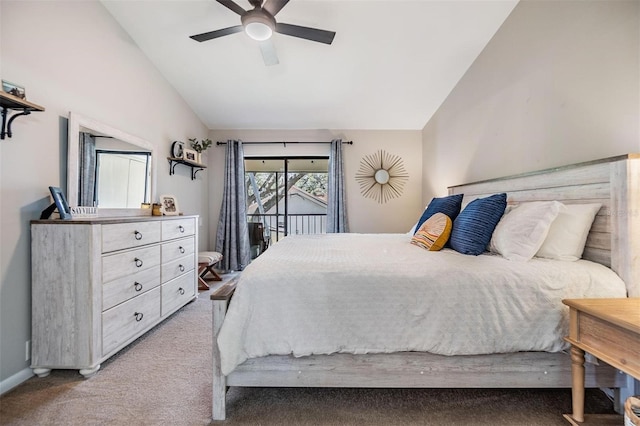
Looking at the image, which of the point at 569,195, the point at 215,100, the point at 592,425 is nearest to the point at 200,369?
the point at 592,425

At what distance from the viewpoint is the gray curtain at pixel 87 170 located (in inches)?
83.0

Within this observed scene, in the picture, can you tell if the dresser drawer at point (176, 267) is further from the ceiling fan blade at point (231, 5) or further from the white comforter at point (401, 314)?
the ceiling fan blade at point (231, 5)

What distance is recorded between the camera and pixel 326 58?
9.85ft

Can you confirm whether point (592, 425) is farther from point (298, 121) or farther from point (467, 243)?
point (298, 121)

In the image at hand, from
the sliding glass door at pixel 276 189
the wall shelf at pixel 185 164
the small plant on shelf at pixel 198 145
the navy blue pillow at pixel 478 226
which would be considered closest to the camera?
the navy blue pillow at pixel 478 226

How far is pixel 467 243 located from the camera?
1772 mm

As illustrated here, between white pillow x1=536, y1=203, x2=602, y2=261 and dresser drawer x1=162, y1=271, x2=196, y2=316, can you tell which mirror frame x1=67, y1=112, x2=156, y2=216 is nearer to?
dresser drawer x1=162, y1=271, x2=196, y2=316

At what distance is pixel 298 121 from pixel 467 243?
10.9 ft

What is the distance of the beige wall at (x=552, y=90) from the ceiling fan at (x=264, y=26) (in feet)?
5.27

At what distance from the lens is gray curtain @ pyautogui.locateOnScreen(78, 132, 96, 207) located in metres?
2.11

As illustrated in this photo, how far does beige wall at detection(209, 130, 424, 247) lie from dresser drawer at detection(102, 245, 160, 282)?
2.53m

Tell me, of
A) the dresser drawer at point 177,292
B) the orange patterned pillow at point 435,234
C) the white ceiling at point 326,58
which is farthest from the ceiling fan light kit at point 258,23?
the dresser drawer at point 177,292

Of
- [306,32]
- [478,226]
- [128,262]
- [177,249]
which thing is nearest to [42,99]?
[128,262]

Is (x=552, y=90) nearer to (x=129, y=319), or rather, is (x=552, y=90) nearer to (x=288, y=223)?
(x=129, y=319)
